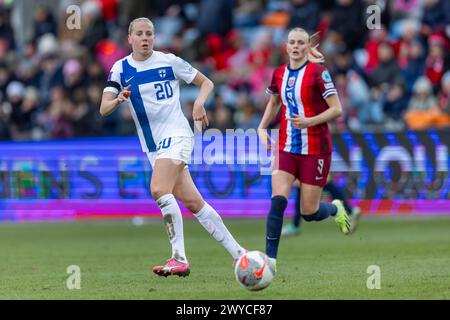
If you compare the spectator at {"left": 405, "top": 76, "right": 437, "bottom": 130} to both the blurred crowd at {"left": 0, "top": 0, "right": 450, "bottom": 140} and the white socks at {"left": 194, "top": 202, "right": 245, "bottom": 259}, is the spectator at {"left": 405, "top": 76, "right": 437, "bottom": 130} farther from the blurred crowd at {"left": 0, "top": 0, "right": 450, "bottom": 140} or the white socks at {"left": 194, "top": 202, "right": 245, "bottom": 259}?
the white socks at {"left": 194, "top": 202, "right": 245, "bottom": 259}

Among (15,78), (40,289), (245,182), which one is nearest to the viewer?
(40,289)

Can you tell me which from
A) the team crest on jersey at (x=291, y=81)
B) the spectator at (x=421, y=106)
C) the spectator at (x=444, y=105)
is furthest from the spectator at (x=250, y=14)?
the team crest on jersey at (x=291, y=81)

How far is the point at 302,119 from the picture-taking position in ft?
33.8

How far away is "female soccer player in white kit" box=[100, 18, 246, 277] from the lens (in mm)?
10172

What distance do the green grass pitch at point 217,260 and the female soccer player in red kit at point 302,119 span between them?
89 centimetres

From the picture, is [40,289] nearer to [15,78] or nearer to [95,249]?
[95,249]

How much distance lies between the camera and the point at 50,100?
72.3ft

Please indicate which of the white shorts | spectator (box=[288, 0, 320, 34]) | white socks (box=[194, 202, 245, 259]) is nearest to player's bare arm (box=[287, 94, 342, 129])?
the white shorts

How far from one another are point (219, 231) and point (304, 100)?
160 cm

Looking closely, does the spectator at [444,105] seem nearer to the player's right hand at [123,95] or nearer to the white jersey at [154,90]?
the white jersey at [154,90]

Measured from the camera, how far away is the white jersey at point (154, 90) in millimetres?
10328

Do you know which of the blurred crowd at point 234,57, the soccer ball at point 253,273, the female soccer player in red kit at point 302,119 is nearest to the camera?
the soccer ball at point 253,273

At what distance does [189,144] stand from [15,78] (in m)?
13.2
